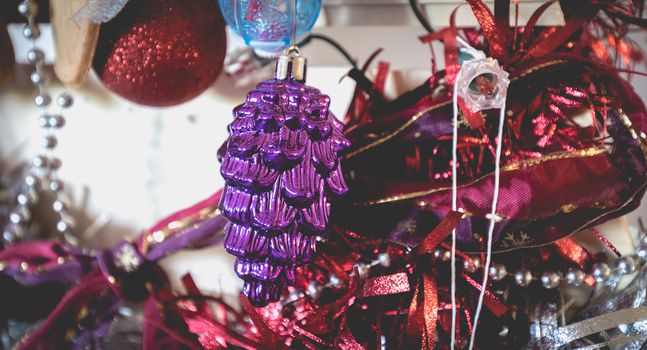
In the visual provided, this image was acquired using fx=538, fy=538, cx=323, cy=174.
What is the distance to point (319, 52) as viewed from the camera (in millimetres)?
Answer: 518

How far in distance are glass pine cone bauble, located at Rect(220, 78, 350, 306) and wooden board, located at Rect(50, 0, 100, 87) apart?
17cm

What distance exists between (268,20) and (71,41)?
0.57 feet

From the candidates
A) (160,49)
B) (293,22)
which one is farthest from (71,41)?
(293,22)

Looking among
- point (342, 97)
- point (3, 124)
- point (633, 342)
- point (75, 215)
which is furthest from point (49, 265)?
point (633, 342)

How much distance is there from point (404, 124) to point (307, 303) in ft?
0.47

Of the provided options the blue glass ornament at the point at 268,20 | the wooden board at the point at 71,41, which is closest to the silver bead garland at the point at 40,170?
the wooden board at the point at 71,41

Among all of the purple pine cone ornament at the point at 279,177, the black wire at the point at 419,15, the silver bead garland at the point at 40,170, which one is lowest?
the silver bead garland at the point at 40,170

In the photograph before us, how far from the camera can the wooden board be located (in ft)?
1.33

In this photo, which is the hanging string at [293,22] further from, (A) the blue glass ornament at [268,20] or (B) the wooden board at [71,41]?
(B) the wooden board at [71,41]

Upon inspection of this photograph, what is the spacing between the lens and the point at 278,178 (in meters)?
0.30

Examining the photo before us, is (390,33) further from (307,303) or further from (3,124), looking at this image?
(3,124)

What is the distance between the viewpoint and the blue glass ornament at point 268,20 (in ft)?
Result: 1.14

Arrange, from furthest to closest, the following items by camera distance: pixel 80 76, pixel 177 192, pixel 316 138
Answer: pixel 177 192 → pixel 80 76 → pixel 316 138

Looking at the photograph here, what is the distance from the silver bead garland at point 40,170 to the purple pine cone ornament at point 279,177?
276 millimetres
